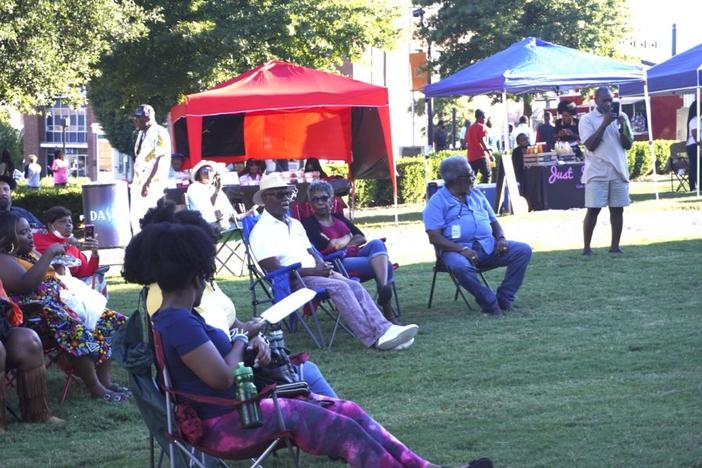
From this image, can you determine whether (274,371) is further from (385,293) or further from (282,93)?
(282,93)

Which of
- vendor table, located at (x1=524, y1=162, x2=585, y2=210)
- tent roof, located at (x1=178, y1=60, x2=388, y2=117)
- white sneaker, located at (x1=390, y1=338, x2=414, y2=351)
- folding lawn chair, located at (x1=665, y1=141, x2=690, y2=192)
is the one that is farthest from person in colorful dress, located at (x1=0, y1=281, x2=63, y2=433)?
folding lawn chair, located at (x1=665, y1=141, x2=690, y2=192)

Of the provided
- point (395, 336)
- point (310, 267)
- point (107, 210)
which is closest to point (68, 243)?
point (310, 267)

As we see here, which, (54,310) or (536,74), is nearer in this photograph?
(54,310)

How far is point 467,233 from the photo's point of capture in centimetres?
970

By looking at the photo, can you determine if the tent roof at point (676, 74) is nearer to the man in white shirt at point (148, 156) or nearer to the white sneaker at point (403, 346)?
the man in white shirt at point (148, 156)

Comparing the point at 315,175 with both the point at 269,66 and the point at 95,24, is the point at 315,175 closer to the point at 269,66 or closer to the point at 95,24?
the point at 269,66

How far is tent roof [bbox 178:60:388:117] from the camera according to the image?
16016 mm

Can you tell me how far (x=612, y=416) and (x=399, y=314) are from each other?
404 centimetres

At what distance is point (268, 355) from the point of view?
455 cm

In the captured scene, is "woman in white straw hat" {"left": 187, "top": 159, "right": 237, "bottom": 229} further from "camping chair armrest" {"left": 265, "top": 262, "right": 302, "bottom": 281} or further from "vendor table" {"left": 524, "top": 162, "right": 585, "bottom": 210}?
"vendor table" {"left": 524, "top": 162, "right": 585, "bottom": 210}

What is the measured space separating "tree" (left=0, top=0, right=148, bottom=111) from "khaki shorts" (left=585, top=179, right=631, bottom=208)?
36.5 feet

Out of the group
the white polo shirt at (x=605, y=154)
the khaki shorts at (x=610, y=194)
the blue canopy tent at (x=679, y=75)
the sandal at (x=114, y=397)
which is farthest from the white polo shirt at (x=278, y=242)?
the blue canopy tent at (x=679, y=75)

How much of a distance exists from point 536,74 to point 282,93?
16.1ft

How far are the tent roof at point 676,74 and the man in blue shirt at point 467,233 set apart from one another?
12.8 m
